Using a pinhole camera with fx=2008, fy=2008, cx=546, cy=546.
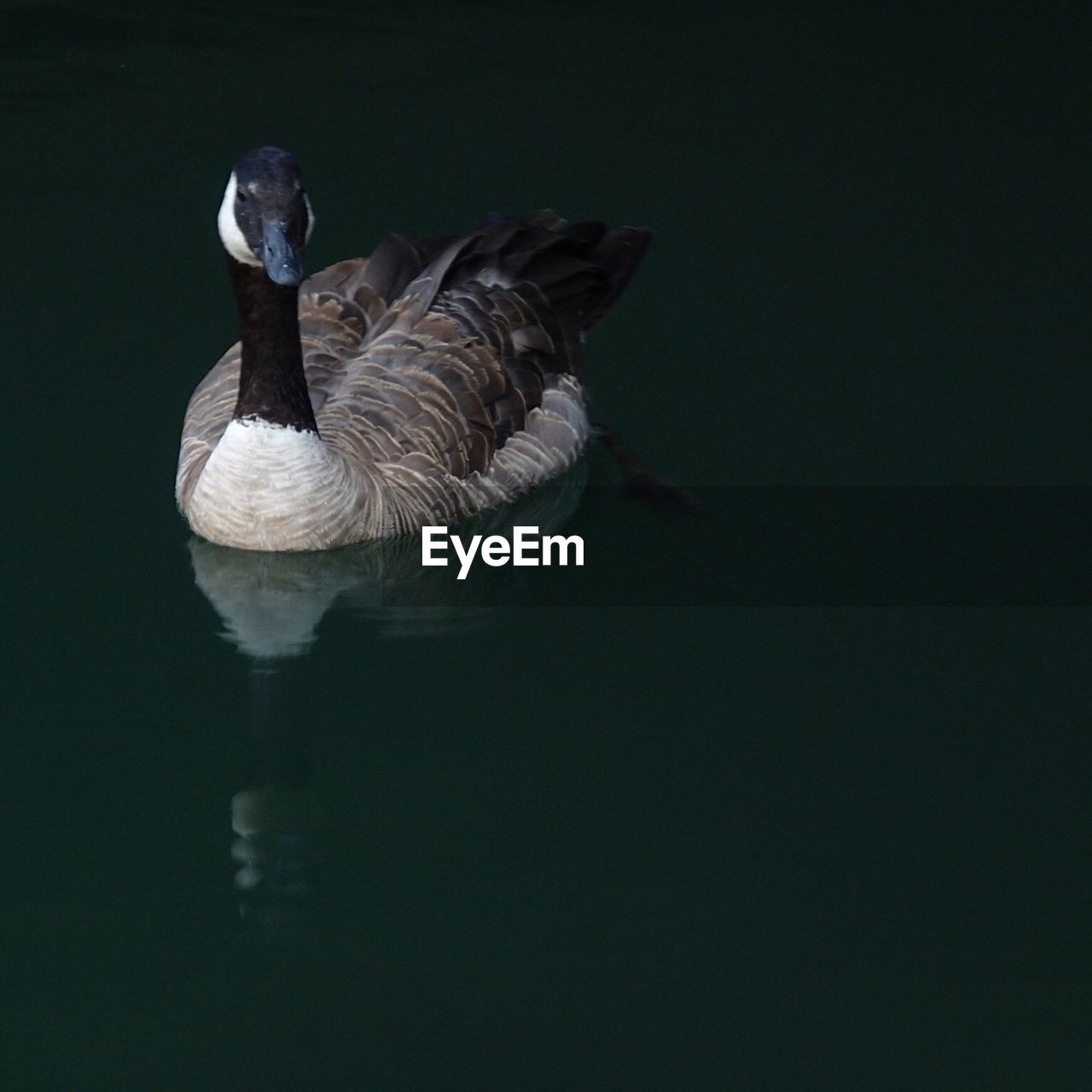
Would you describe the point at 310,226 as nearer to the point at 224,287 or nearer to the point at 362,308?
the point at 362,308

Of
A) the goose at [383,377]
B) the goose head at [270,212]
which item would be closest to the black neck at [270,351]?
the goose at [383,377]

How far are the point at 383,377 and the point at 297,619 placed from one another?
3.94 feet

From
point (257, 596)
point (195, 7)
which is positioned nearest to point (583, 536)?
point (257, 596)

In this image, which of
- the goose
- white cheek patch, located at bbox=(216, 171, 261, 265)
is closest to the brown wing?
the goose

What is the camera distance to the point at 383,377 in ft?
26.3

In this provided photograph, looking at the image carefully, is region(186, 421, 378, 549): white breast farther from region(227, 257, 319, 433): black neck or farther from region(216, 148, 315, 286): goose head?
region(216, 148, 315, 286): goose head

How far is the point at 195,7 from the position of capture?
47.3 ft

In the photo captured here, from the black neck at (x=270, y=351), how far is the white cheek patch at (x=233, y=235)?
4 centimetres

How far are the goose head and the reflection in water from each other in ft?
3.84

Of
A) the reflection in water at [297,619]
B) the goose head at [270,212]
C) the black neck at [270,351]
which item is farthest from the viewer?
the black neck at [270,351]

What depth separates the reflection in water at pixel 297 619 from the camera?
580cm

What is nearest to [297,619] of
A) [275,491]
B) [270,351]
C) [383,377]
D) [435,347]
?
[275,491]

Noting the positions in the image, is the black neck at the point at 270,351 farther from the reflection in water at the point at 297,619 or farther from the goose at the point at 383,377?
the reflection in water at the point at 297,619

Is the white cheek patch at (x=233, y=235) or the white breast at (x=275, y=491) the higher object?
the white cheek patch at (x=233, y=235)
